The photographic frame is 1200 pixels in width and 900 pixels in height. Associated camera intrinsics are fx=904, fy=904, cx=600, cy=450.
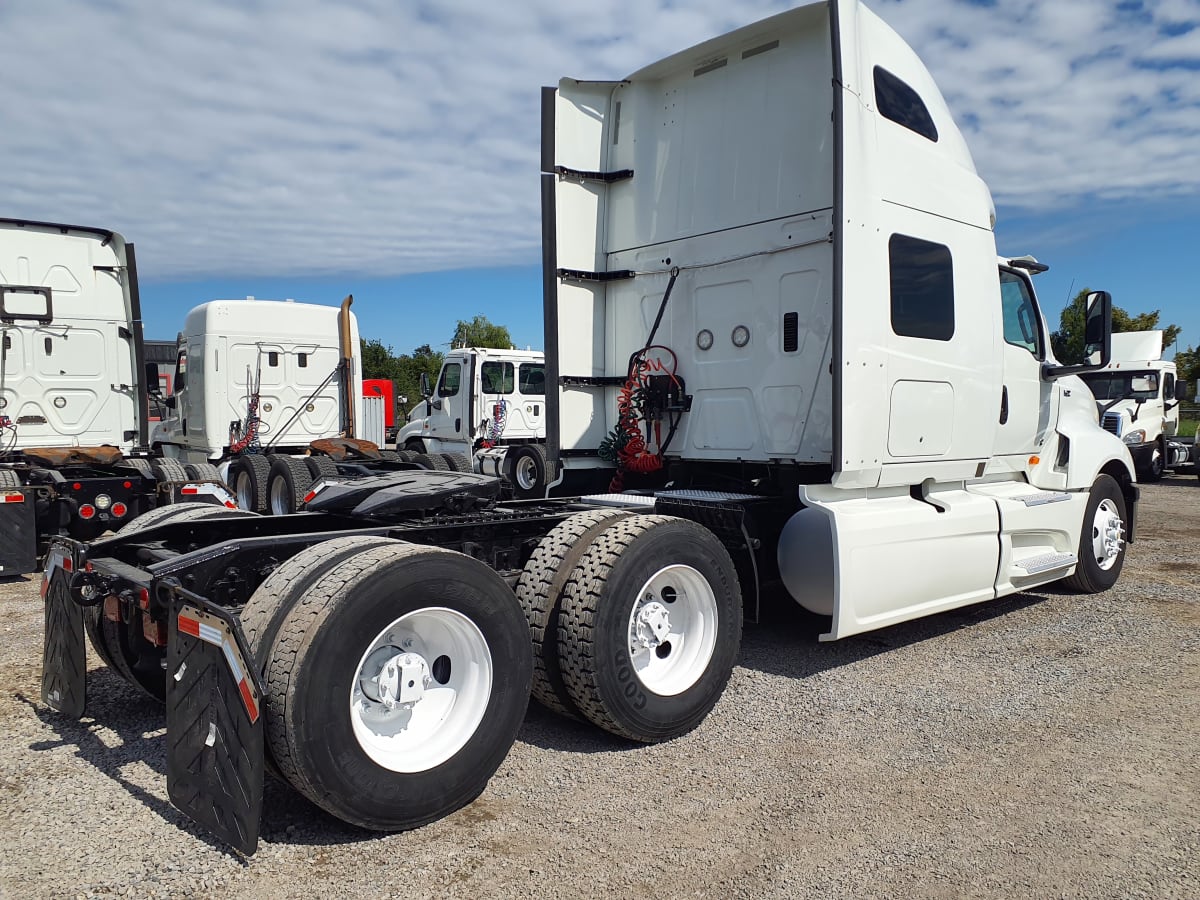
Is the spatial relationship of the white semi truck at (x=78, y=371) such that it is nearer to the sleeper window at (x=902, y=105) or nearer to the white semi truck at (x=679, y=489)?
the white semi truck at (x=679, y=489)

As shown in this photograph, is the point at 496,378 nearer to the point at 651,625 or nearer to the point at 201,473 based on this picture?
the point at 201,473

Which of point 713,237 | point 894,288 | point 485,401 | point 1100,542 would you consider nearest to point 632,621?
point 894,288

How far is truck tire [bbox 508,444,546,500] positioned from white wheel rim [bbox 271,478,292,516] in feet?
12.2

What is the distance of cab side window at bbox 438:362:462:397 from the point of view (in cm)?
1634

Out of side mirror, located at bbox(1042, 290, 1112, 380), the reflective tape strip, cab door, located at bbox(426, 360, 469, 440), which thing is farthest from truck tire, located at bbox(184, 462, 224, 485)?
side mirror, located at bbox(1042, 290, 1112, 380)

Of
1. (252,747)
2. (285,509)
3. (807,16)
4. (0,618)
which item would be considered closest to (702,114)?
(807,16)

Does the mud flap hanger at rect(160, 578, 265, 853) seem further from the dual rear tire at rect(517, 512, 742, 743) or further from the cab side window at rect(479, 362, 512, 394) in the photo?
the cab side window at rect(479, 362, 512, 394)

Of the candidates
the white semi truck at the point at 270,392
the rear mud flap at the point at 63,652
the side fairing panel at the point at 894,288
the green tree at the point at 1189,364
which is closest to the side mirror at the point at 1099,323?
the side fairing panel at the point at 894,288

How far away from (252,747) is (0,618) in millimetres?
4889

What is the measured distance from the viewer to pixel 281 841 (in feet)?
10.4

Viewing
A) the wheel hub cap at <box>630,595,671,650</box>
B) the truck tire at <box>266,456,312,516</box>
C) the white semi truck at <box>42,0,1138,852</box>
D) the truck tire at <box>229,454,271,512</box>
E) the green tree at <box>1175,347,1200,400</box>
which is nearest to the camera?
the white semi truck at <box>42,0,1138,852</box>

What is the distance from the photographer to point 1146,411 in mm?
17828

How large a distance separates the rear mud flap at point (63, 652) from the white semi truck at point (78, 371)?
4314 millimetres

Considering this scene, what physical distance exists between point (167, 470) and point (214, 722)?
666 centimetres
